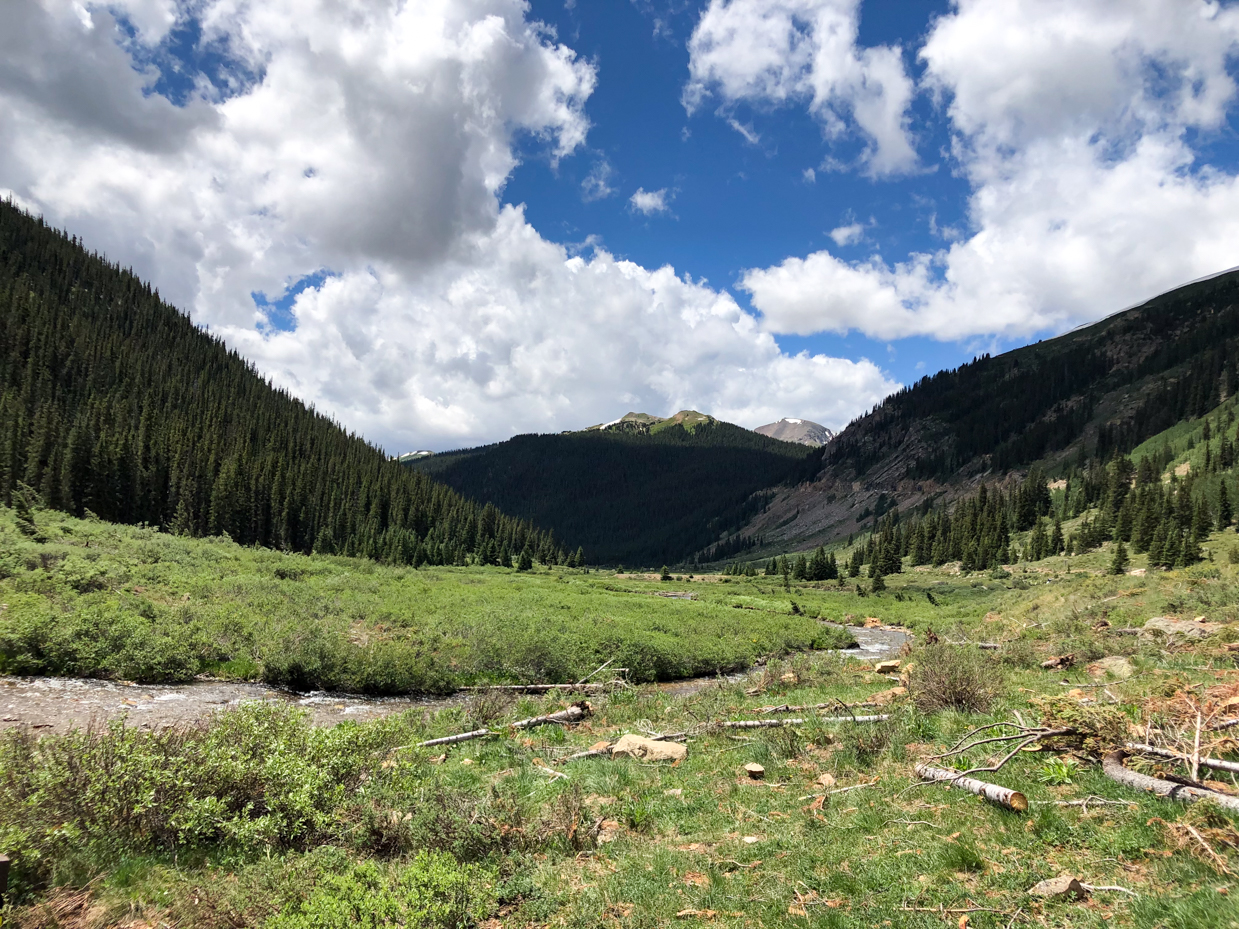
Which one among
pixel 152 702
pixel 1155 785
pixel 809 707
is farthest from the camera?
pixel 152 702

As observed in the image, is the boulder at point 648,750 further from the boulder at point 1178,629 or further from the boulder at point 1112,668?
the boulder at point 1178,629

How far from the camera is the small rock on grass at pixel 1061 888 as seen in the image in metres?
5.87

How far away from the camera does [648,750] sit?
1343 cm

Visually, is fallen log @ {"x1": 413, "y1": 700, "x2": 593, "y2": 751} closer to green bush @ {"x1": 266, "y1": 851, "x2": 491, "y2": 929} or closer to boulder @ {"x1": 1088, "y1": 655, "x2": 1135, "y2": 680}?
green bush @ {"x1": 266, "y1": 851, "x2": 491, "y2": 929}

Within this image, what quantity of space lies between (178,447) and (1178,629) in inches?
4498

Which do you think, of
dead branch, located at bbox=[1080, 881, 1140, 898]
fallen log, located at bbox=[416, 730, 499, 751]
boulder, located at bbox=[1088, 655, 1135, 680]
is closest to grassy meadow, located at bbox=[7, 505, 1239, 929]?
dead branch, located at bbox=[1080, 881, 1140, 898]

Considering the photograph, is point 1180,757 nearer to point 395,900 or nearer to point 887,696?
point 887,696

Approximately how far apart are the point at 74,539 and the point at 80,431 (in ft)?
162

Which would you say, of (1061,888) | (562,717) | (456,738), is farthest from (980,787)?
(562,717)

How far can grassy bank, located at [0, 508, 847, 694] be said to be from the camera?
21453 millimetres

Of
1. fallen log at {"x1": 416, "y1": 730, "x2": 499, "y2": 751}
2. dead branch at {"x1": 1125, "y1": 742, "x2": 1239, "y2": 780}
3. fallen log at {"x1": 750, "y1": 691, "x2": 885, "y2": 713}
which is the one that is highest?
dead branch at {"x1": 1125, "y1": 742, "x2": 1239, "y2": 780}

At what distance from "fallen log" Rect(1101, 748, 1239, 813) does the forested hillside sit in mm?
92670

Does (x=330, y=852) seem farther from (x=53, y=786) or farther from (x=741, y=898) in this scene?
(x=741, y=898)

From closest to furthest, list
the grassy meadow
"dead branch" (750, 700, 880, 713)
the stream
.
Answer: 1. the grassy meadow
2. "dead branch" (750, 700, 880, 713)
3. the stream
